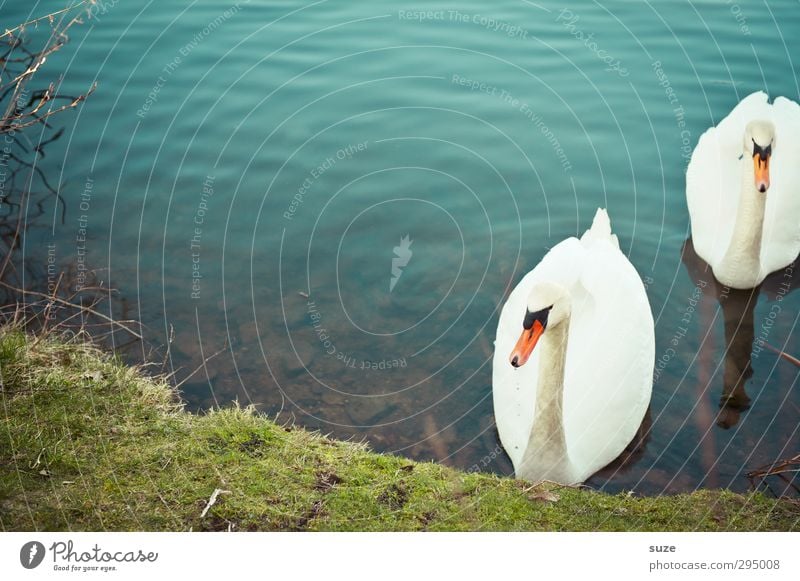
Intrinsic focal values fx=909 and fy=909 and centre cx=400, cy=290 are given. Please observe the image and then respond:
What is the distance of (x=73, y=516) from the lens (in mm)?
3586

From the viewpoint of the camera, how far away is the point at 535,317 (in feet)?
14.1

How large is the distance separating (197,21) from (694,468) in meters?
5.19

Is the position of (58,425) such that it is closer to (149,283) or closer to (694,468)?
(149,283)

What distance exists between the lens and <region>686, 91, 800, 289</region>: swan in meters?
6.13

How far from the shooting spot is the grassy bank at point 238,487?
3.65 meters

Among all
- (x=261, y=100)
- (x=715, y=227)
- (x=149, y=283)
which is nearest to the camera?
(x=149, y=283)

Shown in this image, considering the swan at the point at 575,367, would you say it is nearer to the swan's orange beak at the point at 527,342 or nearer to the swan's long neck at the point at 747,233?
the swan's orange beak at the point at 527,342

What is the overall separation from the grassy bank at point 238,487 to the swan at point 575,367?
509mm

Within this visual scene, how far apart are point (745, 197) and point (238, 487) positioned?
405 centimetres

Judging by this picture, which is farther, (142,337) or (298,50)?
(298,50)

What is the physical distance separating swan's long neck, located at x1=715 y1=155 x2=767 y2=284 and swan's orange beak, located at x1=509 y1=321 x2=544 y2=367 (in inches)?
98.2

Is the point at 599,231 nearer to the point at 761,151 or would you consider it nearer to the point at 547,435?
the point at 761,151

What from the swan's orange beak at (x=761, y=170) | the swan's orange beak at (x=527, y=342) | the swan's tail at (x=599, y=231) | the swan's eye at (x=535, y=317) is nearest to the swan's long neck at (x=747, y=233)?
the swan's orange beak at (x=761, y=170)
